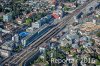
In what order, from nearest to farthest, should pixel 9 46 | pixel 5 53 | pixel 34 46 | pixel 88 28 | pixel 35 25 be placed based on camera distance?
pixel 5 53 → pixel 9 46 → pixel 34 46 → pixel 35 25 → pixel 88 28

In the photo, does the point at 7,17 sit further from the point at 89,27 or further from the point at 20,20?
the point at 89,27

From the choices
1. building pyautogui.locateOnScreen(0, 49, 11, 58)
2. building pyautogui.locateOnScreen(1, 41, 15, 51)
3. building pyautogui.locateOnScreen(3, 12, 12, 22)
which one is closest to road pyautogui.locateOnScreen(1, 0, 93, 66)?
building pyautogui.locateOnScreen(0, 49, 11, 58)

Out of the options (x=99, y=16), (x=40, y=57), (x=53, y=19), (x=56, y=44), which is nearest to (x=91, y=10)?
(x=99, y=16)

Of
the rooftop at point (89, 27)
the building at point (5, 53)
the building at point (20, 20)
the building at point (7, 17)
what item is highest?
the building at point (7, 17)

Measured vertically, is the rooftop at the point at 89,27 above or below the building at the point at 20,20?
below

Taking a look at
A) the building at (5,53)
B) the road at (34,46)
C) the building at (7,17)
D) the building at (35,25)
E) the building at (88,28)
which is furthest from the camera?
the building at (7,17)

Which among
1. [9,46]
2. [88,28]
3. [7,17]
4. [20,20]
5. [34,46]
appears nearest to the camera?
[9,46]

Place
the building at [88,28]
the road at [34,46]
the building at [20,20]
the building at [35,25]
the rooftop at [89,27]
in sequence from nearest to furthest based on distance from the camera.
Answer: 1. the road at [34,46]
2. the building at [88,28]
3. the building at [35,25]
4. the rooftop at [89,27]
5. the building at [20,20]

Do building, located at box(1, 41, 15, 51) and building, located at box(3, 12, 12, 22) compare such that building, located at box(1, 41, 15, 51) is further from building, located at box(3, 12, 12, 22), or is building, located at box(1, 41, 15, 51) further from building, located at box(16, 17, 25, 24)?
building, located at box(3, 12, 12, 22)

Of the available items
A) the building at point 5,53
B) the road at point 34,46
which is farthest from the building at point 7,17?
the building at point 5,53

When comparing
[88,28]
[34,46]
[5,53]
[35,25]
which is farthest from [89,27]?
[5,53]

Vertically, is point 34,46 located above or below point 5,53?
below

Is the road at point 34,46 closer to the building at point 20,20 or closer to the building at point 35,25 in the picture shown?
the building at point 35,25
